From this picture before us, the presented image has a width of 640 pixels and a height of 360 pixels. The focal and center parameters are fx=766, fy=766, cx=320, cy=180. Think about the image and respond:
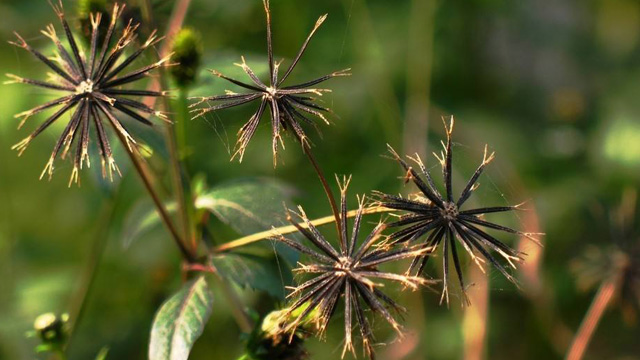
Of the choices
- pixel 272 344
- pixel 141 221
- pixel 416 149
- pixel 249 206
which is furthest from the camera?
pixel 416 149

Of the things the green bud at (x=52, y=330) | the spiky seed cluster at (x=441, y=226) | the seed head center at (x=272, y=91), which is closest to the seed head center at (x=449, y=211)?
the spiky seed cluster at (x=441, y=226)

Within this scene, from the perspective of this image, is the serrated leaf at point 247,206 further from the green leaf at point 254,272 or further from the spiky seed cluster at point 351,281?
the spiky seed cluster at point 351,281

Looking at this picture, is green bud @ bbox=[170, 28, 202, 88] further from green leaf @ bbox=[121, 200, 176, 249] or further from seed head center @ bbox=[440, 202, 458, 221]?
seed head center @ bbox=[440, 202, 458, 221]

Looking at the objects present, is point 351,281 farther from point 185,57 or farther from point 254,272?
point 185,57

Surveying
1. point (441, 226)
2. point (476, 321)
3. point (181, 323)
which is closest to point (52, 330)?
point (181, 323)

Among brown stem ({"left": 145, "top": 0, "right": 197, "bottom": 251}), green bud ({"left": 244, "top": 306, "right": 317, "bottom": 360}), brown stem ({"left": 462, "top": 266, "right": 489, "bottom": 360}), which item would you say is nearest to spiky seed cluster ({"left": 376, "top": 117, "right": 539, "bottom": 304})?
green bud ({"left": 244, "top": 306, "right": 317, "bottom": 360})

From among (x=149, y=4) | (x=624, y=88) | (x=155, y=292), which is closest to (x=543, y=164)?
(x=624, y=88)

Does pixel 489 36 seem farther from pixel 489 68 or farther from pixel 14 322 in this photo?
pixel 14 322
